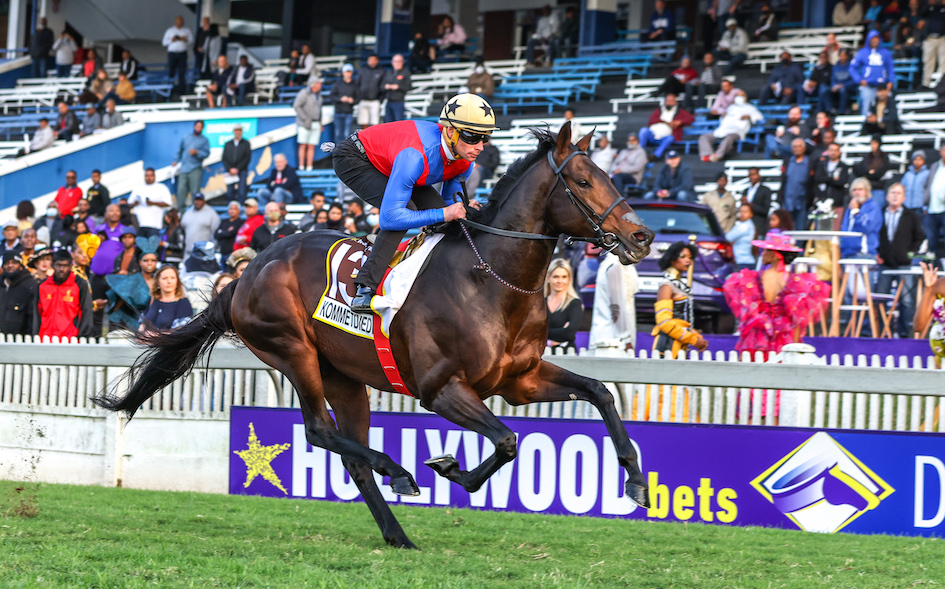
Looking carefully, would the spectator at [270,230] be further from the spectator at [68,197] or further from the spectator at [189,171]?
the spectator at [68,197]

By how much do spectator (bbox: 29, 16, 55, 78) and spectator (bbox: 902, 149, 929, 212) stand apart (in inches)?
931

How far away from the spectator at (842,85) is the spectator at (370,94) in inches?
298

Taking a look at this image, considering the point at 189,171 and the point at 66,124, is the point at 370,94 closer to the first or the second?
the point at 189,171

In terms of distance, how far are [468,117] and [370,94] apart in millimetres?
14645

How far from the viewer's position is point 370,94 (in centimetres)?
2027

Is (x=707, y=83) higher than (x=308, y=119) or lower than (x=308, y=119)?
higher

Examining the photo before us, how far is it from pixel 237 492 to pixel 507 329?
4407mm

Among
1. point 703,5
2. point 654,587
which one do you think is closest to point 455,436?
point 654,587

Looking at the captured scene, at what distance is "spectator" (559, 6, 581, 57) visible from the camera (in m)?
23.7

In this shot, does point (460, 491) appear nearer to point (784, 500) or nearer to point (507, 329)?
point (784, 500)

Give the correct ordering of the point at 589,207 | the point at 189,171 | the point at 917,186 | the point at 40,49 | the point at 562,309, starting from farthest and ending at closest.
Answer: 1. the point at 40,49
2. the point at 189,171
3. the point at 917,186
4. the point at 562,309
5. the point at 589,207

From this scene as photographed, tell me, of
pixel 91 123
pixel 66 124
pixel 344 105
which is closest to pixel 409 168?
pixel 344 105

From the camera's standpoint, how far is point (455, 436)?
8773mm

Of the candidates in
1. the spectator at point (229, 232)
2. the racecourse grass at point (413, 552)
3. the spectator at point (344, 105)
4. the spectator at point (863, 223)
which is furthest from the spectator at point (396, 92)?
the racecourse grass at point (413, 552)
